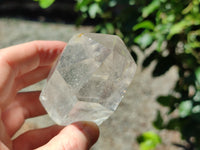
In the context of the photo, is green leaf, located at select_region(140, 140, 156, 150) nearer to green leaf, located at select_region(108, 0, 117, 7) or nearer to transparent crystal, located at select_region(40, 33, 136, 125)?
transparent crystal, located at select_region(40, 33, 136, 125)

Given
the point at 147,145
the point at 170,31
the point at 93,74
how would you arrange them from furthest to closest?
the point at 147,145, the point at 170,31, the point at 93,74

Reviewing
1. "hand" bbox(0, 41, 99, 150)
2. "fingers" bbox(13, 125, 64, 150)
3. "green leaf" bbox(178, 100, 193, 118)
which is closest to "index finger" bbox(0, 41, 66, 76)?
"hand" bbox(0, 41, 99, 150)

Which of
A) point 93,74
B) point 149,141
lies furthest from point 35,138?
point 149,141

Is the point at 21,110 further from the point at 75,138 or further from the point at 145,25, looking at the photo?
the point at 145,25

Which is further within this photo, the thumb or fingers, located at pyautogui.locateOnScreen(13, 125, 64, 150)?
fingers, located at pyautogui.locateOnScreen(13, 125, 64, 150)

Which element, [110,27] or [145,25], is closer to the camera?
[145,25]

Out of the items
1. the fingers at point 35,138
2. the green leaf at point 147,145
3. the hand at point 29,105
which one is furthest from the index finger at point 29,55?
the green leaf at point 147,145

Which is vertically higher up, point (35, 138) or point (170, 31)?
point (170, 31)
